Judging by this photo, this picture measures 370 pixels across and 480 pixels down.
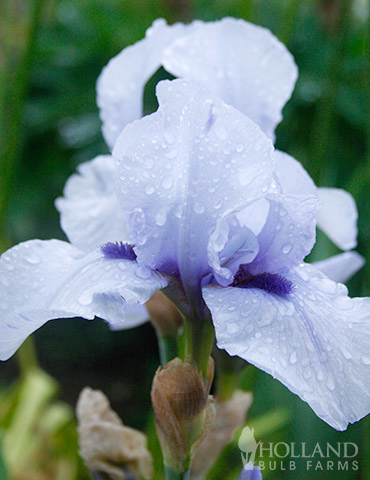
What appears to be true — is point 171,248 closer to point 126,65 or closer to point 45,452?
point 126,65

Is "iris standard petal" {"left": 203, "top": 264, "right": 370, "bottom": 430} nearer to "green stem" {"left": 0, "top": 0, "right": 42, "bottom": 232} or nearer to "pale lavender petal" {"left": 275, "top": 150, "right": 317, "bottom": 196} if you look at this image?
"pale lavender petal" {"left": 275, "top": 150, "right": 317, "bottom": 196}

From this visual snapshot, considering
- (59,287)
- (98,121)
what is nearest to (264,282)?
(59,287)

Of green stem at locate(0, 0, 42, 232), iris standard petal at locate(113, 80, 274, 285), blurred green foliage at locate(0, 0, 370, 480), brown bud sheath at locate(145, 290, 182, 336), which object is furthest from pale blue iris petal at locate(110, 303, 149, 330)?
blurred green foliage at locate(0, 0, 370, 480)

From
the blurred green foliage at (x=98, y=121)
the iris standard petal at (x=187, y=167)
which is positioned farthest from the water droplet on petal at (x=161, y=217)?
the blurred green foliage at (x=98, y=121)

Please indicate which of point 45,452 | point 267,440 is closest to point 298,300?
point 267,440

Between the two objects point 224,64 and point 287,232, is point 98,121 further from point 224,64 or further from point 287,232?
point 287,232

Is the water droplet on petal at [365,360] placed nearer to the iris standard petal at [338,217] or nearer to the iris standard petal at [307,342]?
the iris standard petal at [307,342]
